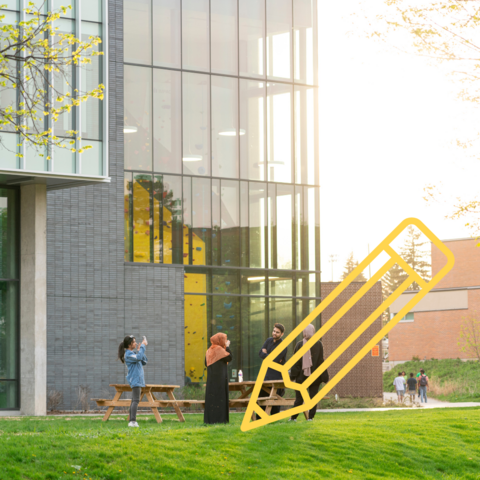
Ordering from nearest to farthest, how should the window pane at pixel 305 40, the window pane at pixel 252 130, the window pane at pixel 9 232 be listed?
the window pane at pixel 9 232 → the window pane at pixel 252 130 → the window pane at pixel 305 40

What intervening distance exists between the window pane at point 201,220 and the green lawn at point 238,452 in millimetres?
10670

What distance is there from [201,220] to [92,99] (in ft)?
22.0

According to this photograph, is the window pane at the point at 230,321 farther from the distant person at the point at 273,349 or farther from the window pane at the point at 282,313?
the distant person at the point at 273,349

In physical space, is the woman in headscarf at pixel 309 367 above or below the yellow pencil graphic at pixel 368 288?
below

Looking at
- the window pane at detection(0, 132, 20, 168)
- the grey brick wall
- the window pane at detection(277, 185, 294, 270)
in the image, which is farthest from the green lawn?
the window pane at detection(277, 185, 294, 270)

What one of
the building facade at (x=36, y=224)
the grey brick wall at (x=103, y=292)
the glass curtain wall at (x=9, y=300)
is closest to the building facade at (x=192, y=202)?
the grey brick wall at (x=103, y=292)

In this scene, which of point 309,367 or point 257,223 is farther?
point 257,223

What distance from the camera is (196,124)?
979 inches

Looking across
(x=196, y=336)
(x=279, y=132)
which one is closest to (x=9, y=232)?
(x=196, y=336)

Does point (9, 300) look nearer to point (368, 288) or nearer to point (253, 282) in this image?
point (253, 282)

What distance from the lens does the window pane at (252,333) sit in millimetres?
25203

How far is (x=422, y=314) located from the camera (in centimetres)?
5969

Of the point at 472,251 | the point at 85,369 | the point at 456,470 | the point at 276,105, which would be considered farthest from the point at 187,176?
the point at 472,251

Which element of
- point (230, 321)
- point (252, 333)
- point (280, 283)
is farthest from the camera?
point (280, 283)
